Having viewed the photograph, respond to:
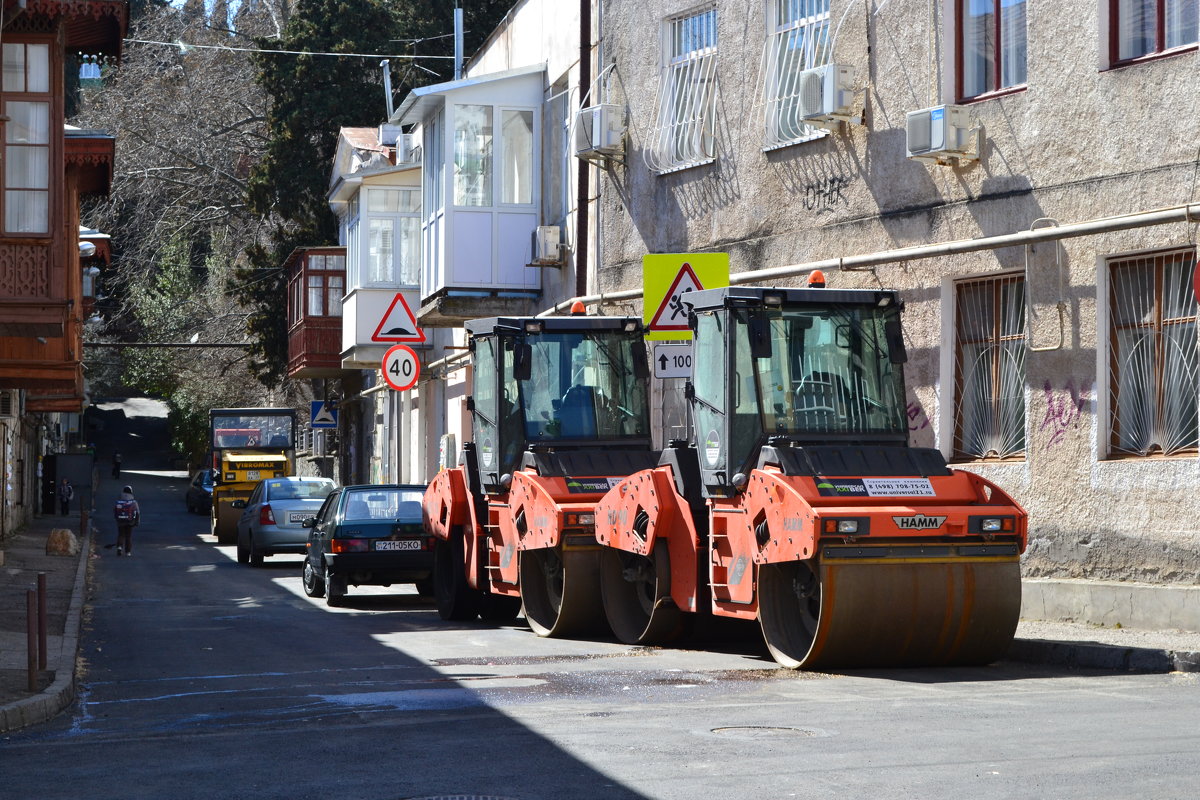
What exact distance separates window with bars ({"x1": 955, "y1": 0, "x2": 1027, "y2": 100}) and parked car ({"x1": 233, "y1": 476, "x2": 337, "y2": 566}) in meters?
14.6

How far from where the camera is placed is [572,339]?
52.9ft

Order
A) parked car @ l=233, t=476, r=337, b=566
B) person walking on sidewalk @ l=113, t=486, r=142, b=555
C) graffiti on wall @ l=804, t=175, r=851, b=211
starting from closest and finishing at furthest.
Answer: graffiti on wall @ l=804, t=175, r=851, b=211 < parked car @ l=233, t=476, r=337, b=566 < person walking on sidewalk @ l=113, t=486, r=142, b=555

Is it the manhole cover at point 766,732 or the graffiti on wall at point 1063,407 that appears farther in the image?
the graffiti on wall at point 1063,407

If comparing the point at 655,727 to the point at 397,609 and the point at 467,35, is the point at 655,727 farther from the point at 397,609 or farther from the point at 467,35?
the point at 467,35

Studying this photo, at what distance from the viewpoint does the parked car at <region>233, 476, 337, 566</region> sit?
92.1 feet

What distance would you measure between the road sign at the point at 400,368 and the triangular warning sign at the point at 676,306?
Result: 322 inches

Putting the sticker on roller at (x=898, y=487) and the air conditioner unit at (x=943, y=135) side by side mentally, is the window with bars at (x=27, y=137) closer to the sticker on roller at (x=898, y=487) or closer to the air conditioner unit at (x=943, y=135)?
the air conditioner unit at (x=943, y=135)

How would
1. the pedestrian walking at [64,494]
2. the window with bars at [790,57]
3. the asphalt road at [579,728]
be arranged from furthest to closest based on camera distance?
1. the pedestrian walking at [64,494]
2. the window with bars at [790,57]
3. the asphalt road at [579,728]

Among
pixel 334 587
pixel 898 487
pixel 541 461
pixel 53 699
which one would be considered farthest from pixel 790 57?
pixel 53 699

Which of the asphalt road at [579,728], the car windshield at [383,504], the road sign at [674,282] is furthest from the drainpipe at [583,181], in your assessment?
the asphalt road at [579,728]

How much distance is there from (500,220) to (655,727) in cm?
1866

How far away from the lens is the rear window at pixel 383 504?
19.5 m

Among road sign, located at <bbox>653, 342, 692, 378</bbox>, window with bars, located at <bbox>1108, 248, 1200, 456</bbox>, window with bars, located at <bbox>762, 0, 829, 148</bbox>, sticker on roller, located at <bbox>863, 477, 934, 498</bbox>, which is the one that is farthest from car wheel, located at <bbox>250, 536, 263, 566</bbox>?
sticker on roller, located at <bbox>863, 477, 934, 498</bbox>

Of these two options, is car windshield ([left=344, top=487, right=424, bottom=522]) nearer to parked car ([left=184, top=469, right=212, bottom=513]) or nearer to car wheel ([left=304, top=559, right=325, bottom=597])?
car wheel ([left=304, top=559, right=325, bottom=597])
